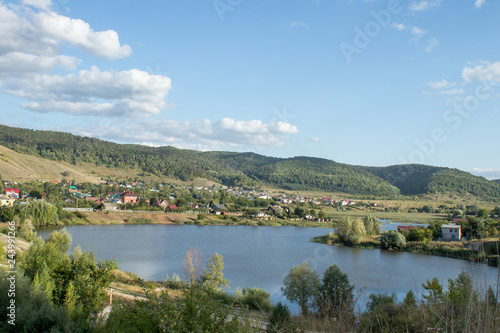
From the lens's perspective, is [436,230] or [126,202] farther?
[126,202]

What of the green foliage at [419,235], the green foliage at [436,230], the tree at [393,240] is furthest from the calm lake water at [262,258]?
the green foliage at [436,230]

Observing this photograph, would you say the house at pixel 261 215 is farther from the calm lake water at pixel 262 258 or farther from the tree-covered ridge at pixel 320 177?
the tree-covered ridge at pixel 320 177

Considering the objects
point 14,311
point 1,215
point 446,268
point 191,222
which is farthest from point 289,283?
point 191,222

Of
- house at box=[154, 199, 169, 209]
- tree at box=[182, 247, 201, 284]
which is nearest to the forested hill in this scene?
house at box=[154, 199, 169, 209]

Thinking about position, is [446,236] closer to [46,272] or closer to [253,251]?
[253,251]

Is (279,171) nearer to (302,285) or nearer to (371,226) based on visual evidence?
(371,226)

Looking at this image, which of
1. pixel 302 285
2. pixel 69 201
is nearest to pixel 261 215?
pixel 69 201
